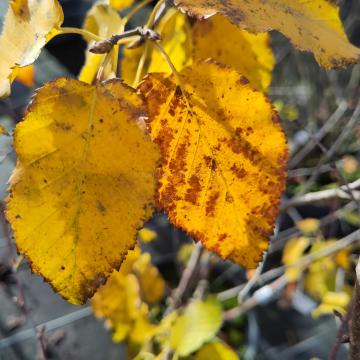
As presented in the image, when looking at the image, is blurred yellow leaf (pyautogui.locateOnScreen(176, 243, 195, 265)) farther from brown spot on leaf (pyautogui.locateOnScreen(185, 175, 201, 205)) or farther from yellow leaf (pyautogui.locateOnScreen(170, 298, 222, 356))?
brown spot on leaf (pyautogui.locateOnScreen(185, 175, 201, 205))

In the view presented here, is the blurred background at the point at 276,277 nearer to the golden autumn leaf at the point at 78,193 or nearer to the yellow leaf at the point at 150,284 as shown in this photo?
the yellow leaf at the point at 150,284

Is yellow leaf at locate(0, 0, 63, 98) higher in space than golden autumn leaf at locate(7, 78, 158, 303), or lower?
higher

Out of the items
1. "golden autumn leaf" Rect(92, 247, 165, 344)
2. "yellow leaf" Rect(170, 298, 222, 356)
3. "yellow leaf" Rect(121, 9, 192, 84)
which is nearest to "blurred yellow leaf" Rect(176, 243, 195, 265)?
"golden autumn leaf" Rect(92, 247, 165, 344)

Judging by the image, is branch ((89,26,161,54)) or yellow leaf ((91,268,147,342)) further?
yellow leaf ((91,268,147,342))

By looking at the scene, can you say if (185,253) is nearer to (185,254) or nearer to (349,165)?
(185,254)

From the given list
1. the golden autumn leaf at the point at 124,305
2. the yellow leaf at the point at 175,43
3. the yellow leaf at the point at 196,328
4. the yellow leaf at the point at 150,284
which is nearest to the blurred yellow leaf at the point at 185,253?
the yellow leaf at the point at 150,284

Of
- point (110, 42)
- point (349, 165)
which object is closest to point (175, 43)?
point (110, 42)
